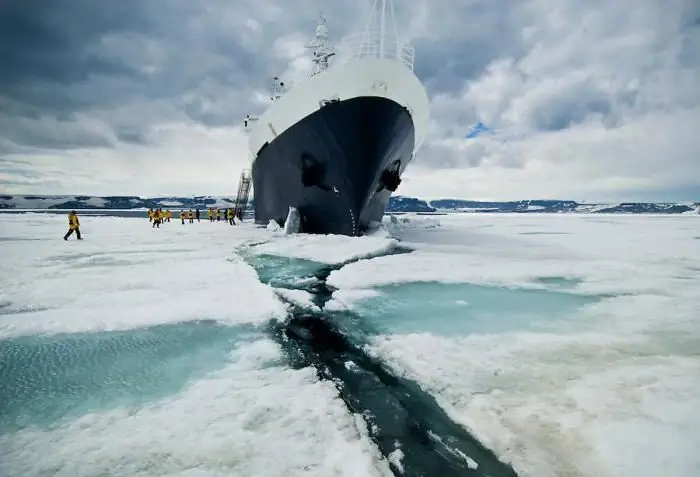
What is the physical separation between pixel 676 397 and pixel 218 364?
9.77 ft

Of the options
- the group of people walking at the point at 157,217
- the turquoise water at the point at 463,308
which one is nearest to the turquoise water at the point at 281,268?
the turquoise water at the point at 463,308

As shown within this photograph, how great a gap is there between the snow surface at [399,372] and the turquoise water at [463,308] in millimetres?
33

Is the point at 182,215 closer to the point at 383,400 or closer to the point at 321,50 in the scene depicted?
the point at 321,50

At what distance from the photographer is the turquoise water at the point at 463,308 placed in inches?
150

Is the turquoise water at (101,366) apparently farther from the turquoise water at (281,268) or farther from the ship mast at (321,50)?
the ship mast at (321,50)

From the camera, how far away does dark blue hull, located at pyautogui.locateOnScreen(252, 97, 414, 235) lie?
11.1 meters

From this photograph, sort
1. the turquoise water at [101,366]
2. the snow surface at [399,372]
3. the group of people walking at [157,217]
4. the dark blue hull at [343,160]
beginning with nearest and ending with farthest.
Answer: the snow surface at [399,372]
the turquoise water at [101,366]
the dark blue hull at [343,160]
the group of people walking at [157,217]

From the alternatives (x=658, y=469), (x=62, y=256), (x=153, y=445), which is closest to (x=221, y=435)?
(x=153, y=445)

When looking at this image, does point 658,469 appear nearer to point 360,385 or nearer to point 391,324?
point 360,385

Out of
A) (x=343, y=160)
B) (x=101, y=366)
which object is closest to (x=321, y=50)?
(x=343, y=160)

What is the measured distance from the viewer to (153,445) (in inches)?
74.5

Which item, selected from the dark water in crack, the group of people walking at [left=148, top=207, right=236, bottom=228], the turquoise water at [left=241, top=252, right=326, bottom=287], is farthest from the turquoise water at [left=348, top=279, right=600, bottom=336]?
the group of people walking at [left=148, top=207, right=236, bottom=228]

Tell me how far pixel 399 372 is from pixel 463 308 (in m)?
1.99

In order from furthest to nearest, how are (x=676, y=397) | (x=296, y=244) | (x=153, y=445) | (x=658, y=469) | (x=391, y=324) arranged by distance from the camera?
(x=296, y=244)
(x=391, y=324)
(x=676, y=397)
(x=153, y=445)
(x=658, y=469)
